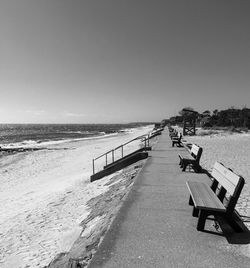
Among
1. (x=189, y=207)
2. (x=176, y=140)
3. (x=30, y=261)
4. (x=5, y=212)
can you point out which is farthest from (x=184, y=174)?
(x=176, y=140)

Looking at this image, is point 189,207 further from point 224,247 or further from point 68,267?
point 68,267

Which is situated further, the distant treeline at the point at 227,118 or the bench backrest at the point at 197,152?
the distant treeline at the point at 227,118

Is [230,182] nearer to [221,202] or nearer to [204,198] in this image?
[221,202]

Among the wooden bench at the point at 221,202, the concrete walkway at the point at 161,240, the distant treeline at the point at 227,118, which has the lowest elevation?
the concrete walkway at the point at 161,240

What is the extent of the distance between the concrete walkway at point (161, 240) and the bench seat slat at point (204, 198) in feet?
1.45

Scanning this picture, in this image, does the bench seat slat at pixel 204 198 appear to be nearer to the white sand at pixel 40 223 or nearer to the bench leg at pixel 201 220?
the bench leg at pixel 201 220

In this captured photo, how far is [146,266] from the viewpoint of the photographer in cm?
309

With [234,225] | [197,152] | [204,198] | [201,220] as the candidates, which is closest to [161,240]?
[201,220]

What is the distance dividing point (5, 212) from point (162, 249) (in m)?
6.36

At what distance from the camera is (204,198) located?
425cm

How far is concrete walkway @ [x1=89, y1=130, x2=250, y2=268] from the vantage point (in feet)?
10.5

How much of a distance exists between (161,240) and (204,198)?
107 cm

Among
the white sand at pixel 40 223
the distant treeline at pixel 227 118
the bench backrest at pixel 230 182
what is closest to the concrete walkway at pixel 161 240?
the bench backrest at pixel 230 182

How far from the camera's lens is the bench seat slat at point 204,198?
3867mm
